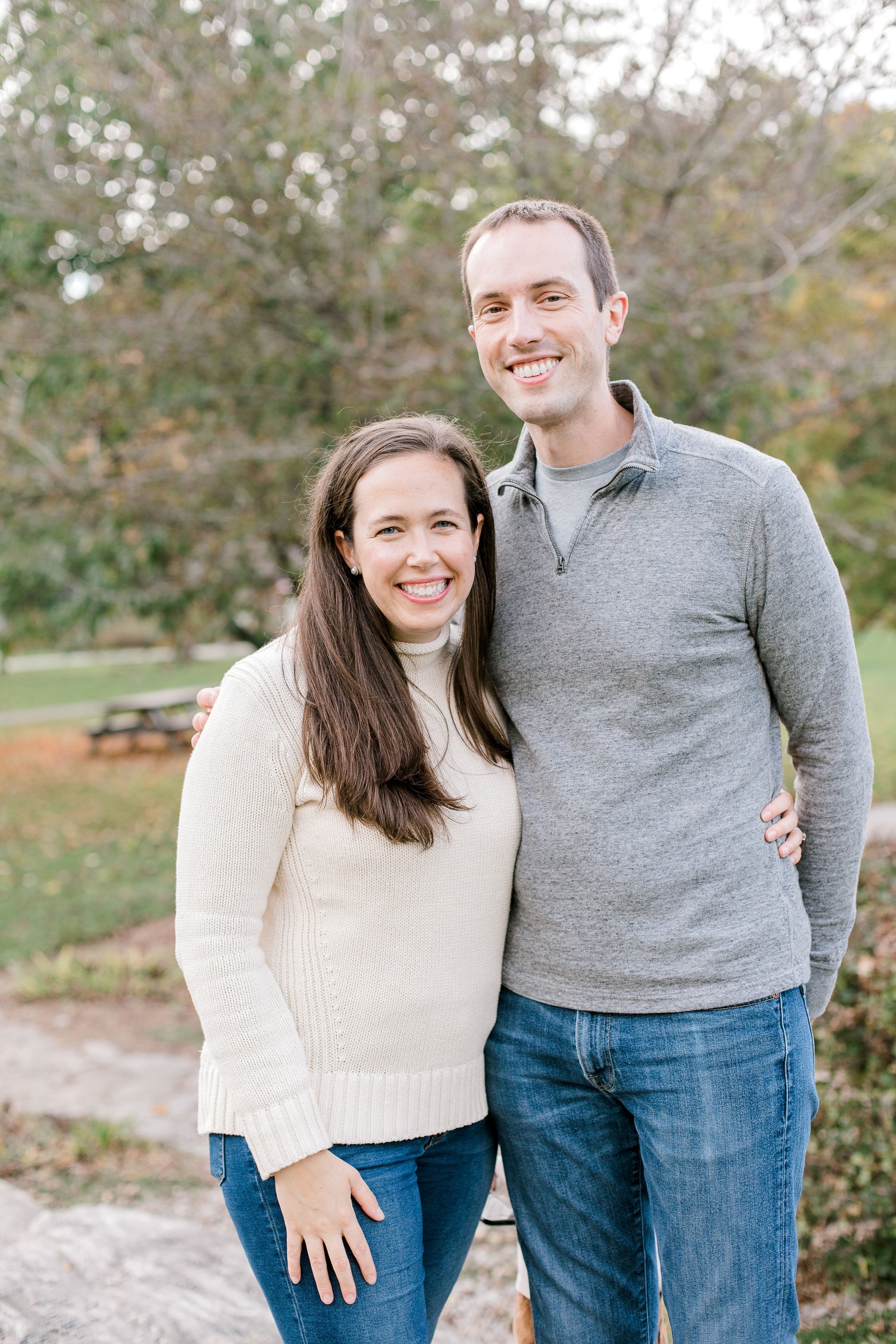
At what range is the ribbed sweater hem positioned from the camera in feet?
6.21

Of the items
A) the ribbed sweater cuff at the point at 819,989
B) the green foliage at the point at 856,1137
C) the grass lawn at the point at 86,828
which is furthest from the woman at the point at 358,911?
the grass lawn at the point at 86,828

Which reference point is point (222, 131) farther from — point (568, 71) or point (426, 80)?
point (568, 71)

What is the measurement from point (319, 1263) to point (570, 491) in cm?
148

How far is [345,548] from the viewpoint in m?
2.19

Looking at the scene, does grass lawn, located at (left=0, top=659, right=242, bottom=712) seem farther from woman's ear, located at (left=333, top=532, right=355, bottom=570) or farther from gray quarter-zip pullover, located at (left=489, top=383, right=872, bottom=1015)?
gray quarter-zip pullover, located at (left=489, top=383, right=872, bottom=1015)

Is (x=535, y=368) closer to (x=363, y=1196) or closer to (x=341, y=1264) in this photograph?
(x=363, y=1196)

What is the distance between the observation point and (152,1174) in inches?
174

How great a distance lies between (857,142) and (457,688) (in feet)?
16.4

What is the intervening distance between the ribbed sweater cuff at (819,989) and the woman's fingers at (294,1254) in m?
1.04

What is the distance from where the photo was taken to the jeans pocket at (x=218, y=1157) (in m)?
1.98

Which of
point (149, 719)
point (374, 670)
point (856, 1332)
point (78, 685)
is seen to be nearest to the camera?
point (374, 670)

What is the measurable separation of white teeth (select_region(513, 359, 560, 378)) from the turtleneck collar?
50 centimetres

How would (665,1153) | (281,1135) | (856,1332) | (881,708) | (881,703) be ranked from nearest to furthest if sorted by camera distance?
(281,1135), (665,1153), (856,1332), (881,708), (881,703)

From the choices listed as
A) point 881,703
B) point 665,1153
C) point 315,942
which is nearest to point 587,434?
point 315,942
